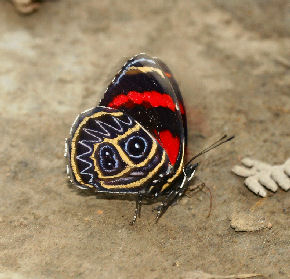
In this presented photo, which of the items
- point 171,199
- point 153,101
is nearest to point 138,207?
point 171,199

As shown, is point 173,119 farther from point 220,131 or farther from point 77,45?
point 77,45

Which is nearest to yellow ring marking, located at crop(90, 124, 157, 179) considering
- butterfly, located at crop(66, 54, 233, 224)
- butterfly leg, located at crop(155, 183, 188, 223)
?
butterfly, located at crop(66, 54, 233, 224)

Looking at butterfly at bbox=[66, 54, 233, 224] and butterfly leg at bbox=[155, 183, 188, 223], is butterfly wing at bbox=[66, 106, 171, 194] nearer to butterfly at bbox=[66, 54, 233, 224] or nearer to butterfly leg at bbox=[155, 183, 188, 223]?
butterfly at bbox=[66, 54, 233, 224]

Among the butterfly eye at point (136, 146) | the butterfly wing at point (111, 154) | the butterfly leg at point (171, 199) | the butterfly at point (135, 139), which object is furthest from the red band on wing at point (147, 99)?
the butterfly leg at point (171, 199)

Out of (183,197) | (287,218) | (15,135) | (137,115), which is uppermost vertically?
(137,115)

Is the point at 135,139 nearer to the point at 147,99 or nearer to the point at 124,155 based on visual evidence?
the point at 124,155

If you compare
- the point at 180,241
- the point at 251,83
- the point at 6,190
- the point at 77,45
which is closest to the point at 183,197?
the point at 180,241

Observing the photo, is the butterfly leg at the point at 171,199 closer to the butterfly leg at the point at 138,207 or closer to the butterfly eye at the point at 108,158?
Result: the butterfly leg at the point at 138,207
